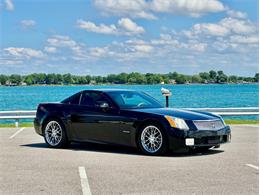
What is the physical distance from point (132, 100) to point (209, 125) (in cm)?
186

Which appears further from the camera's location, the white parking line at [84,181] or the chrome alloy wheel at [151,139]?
the chrome alloy wheel at [151,139]

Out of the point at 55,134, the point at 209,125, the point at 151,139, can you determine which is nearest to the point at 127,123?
the point at 151,139

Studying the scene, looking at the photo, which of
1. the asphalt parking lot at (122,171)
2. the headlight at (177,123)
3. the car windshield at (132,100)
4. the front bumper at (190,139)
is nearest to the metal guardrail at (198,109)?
the asphalt parking lot at (122,171)

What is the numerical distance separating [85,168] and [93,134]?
273 cm

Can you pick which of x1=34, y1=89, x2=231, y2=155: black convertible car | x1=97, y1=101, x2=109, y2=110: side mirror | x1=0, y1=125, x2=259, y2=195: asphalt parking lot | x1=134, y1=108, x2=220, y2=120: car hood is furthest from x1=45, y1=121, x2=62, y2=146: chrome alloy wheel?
x1=134, y1=108, x2=220, y2=120: car hood

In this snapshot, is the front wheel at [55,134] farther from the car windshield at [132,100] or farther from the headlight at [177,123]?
the headlight at [177,123]

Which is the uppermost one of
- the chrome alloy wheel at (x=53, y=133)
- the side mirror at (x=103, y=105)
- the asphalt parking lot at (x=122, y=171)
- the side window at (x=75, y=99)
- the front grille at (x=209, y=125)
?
the side window at (x=75, y=99)

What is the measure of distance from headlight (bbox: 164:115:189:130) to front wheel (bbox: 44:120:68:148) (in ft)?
9.19

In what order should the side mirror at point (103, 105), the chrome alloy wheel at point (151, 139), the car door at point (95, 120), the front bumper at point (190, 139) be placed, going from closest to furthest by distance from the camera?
the front bumper at point (190, 139), the chrome alloy wheel at point (151, 139), the car door at point (95, 120), the side mirror at point (103, 105)

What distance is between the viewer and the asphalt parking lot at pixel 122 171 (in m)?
7.79

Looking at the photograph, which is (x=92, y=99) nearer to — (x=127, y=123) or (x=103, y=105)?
(x=103, y=105)

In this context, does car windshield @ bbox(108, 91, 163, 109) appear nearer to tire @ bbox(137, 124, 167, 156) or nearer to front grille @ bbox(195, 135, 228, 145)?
tire @ bbox(137, 124, 167, 156)

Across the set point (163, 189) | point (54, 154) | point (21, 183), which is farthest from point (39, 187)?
point (54, 154)

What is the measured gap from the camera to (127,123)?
11805 millimetres
